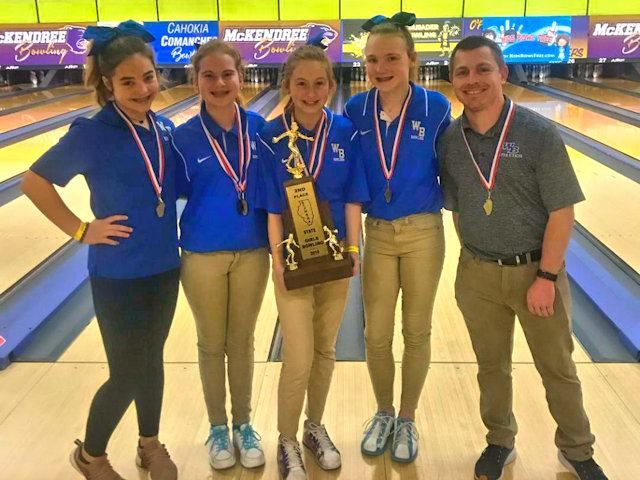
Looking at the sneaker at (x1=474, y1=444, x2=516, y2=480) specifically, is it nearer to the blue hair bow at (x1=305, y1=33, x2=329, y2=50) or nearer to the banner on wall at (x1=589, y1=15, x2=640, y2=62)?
the blue hair bow at (x1=305, y1=33, x2=329, y2=50)

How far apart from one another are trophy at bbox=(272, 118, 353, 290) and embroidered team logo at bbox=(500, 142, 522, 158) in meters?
0.50

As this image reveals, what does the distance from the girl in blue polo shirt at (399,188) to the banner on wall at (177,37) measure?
8.35 m

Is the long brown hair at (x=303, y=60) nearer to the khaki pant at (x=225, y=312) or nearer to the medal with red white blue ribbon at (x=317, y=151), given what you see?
the medal with red white blue ribbon at (x=317, y=151)

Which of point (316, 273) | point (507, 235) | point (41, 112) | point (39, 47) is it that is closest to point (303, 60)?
point (316, 273)

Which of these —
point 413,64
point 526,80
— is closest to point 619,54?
point 526,80

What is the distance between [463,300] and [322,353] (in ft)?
1.52

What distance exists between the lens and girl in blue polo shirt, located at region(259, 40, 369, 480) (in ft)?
5.61

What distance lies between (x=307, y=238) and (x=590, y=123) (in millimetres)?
5554

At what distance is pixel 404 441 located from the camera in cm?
196

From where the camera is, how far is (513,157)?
164 cm

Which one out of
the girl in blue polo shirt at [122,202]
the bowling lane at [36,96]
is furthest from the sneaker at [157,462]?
the bowling lane at [36,96]

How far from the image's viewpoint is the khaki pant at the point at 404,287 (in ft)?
6.08

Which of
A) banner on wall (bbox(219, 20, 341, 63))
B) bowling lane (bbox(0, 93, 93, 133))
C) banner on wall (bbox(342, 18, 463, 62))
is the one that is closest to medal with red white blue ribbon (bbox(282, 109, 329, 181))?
bowling lane (bbox(0, 93, 93, 133))

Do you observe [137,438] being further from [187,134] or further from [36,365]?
[187,134]
